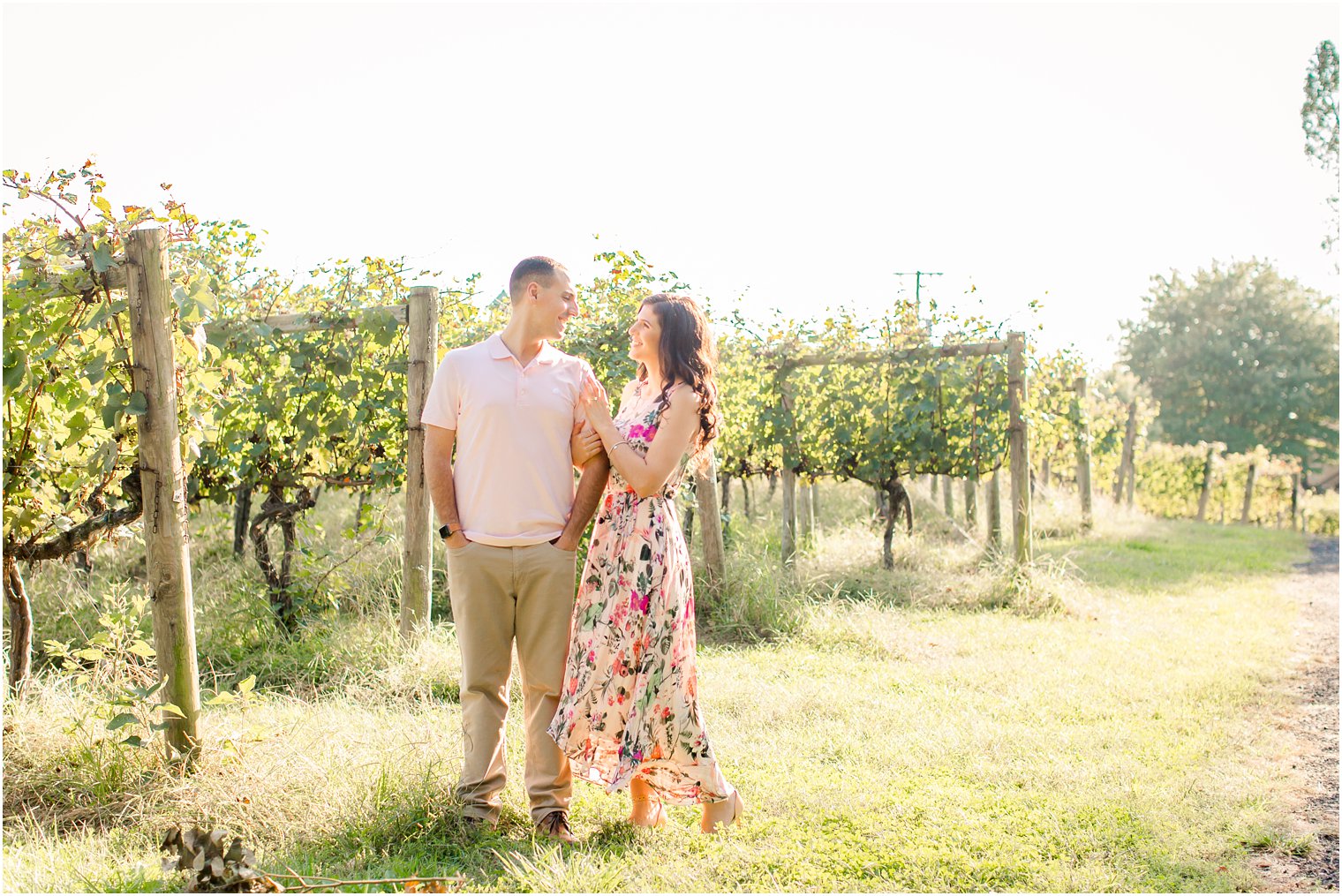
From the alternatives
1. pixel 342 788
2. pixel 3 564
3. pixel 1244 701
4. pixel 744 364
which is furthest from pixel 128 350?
pixel 744 364

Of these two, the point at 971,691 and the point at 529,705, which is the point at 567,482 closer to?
the point at 529,705

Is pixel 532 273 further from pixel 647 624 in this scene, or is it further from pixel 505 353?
pixel 647 624

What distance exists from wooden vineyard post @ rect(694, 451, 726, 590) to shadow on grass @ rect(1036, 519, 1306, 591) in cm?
335

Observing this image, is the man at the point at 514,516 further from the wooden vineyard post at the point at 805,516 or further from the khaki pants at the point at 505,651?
the wooden vineyard post at the point at 805,516

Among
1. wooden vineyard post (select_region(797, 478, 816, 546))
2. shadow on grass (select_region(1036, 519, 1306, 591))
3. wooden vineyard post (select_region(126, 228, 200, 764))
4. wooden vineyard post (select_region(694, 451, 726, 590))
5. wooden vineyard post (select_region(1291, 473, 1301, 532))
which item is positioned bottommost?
wooden vineyard post (select_region(1291, 473, 1301, 532))

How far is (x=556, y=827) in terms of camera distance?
130 inches

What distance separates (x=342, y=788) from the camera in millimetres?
3381

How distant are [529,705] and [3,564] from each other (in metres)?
2.40

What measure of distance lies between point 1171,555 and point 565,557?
1120 centimetres

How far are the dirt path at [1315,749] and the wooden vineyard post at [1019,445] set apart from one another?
2071 millimetres

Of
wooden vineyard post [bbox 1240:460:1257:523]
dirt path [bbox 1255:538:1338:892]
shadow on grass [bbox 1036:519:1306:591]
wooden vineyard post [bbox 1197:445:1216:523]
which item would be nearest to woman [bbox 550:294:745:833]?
dirt path [bbox 1255:538:1338:892]

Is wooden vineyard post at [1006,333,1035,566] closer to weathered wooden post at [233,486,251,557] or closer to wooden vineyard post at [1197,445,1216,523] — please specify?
weathered wooden post at [233,486,251,557]

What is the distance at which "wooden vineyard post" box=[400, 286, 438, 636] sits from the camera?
541cm

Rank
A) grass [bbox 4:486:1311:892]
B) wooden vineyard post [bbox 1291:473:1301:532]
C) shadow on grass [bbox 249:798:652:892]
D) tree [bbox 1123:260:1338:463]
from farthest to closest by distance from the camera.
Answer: tree [bbox 1123:260:1338:463] → wooden vineyard post [bbox 1291:473:1301:532] → grass [bbox 4:486:1311:892] → shadow on grass [bbox 249:798:652:892]
